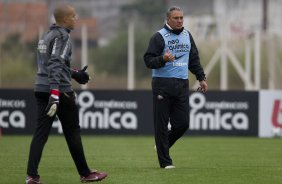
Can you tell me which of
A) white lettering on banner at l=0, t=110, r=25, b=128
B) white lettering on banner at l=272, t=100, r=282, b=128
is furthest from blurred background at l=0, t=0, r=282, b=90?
white lettering on banner at l=0, t=110, r=25, b=128

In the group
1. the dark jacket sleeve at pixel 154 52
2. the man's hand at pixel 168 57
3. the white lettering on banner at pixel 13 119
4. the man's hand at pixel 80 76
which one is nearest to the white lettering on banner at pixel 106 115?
the white lettering on banner at pixel 13 119

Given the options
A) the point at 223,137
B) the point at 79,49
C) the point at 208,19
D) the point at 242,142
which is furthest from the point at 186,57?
the point at 79,49

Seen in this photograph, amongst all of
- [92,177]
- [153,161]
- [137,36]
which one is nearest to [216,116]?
[153,161]

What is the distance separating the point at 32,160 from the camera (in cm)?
984

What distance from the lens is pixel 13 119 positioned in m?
21.4

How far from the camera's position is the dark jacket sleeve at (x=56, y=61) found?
9.51 metres

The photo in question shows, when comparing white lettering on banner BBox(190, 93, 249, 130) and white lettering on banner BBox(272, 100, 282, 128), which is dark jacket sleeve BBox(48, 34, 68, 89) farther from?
white lettering on banner BBox(272, 100, 282, 128)

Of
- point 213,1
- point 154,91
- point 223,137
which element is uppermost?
point 213,1

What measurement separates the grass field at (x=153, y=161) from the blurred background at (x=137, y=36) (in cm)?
1244

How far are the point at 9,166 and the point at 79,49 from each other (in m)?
33.3

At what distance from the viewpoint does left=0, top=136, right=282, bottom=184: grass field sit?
10.5 m

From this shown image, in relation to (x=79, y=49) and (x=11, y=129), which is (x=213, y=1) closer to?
(x=79, y=49)

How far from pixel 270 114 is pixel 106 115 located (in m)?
4.27

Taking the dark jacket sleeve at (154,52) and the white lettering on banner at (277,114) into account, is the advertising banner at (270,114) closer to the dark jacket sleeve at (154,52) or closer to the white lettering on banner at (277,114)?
the white lettering on banner at (277,114)
